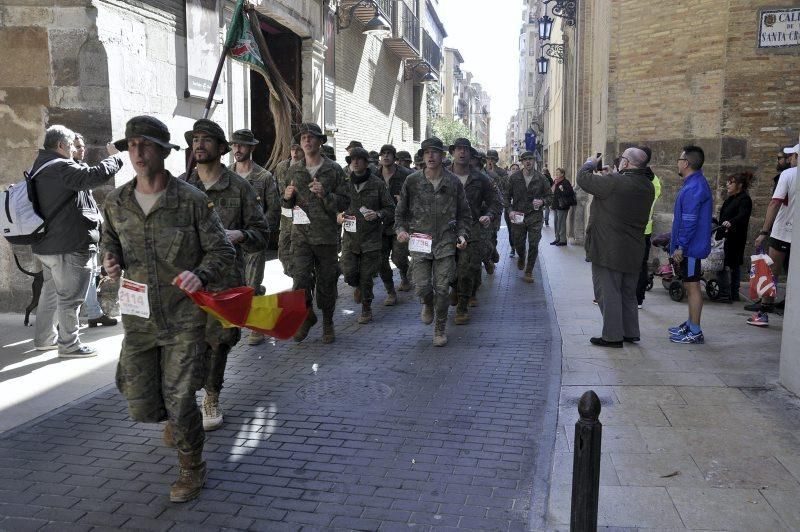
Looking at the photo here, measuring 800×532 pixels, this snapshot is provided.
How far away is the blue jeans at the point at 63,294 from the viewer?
692cm

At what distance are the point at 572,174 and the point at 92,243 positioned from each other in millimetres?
18382

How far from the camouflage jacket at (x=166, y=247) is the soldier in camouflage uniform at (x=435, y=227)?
374 centimetres

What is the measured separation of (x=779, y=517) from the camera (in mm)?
3752

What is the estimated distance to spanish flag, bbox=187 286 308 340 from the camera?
397 cm

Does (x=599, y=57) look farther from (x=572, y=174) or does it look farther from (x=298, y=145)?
(x=298, y=145)

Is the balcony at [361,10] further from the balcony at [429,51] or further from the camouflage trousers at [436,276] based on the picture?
the camouflage trousers at [436,276]

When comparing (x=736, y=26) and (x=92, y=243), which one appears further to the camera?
(x=736, y=26)

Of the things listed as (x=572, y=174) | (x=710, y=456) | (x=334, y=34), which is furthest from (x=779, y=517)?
(x=572, y=174)

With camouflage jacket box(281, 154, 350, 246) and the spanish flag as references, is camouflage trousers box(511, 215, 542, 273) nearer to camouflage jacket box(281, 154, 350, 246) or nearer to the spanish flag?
camouflage jacket box(281, 154, 350, 246)

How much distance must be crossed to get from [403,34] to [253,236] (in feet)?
78.6

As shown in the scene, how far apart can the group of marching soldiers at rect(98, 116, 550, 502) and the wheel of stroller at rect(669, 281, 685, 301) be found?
8.67 ft

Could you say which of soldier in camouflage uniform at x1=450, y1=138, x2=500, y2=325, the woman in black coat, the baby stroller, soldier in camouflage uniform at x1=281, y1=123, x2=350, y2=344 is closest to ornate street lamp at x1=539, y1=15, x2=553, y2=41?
the baby stroller

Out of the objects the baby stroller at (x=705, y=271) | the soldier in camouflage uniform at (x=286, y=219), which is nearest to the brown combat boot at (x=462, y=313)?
the soldier in camouflage uniform at (x=286, y=219)

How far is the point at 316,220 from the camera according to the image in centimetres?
769
